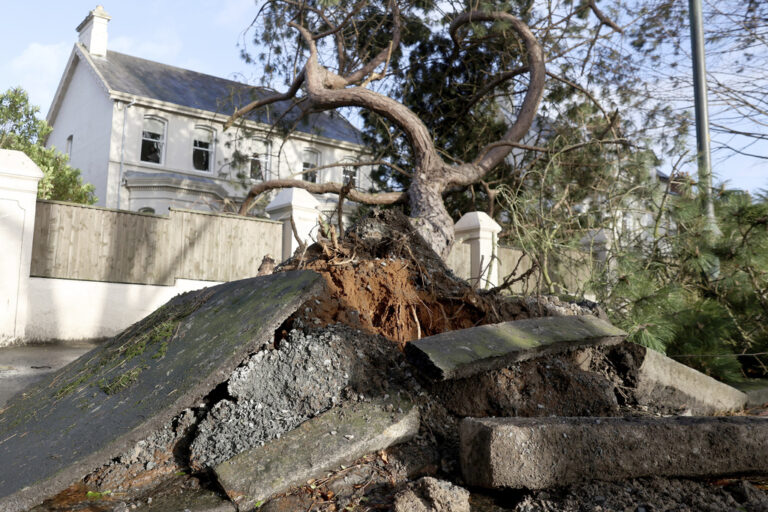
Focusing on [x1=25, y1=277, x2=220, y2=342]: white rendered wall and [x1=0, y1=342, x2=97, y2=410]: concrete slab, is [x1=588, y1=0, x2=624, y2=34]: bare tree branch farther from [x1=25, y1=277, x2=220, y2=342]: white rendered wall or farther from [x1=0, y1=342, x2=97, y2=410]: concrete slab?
[x1=0, y1=342, x2=97, y2=410]: concrete slab

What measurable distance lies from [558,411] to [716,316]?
287cm

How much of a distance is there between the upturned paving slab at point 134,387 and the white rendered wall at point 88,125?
686 inches

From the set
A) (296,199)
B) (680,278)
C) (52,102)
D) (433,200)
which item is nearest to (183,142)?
(52,102)

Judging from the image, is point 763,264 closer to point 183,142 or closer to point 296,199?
point 296,199

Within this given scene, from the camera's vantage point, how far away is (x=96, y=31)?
2016 cm

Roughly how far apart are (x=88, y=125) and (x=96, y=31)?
3.47m

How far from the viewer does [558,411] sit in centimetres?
280

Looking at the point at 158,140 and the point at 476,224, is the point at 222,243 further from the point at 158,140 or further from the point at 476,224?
the point at 158,140

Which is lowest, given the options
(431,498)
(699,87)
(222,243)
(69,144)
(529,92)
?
(431,498)

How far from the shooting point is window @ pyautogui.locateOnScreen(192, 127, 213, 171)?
20.3m

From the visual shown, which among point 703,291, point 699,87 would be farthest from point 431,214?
point 699,87

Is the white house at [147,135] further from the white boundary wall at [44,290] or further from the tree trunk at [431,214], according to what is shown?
the tree trunk at [431,214]

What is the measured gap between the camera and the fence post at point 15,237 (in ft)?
25.1

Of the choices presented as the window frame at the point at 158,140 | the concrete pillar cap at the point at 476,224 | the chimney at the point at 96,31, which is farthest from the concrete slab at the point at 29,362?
the chimney at the point at 96,31
